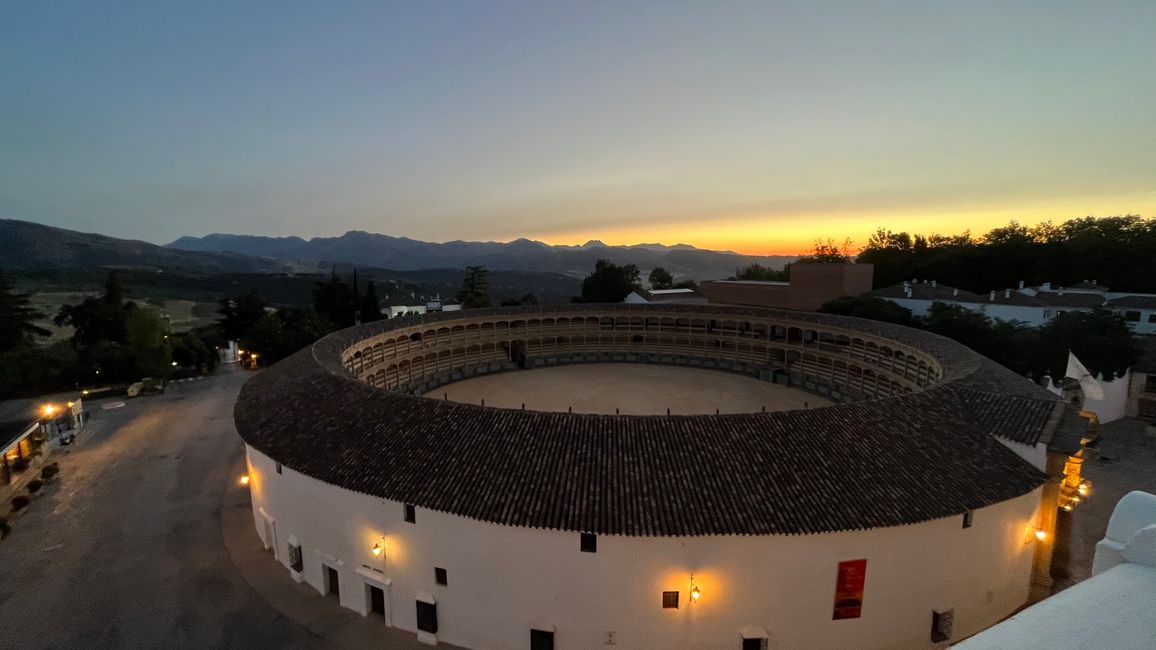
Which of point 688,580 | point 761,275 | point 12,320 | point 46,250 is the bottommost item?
point 688,580

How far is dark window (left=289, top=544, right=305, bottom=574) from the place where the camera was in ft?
57.5

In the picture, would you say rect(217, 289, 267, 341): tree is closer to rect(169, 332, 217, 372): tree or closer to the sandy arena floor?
rect(169, 332, 217, 372): tree

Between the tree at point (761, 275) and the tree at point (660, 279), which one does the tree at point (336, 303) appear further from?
the tree at point (660, 279)

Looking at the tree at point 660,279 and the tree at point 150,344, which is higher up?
the tree at point 660,279

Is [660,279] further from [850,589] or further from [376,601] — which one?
[850,589]

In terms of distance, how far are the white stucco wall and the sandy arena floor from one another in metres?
20.7

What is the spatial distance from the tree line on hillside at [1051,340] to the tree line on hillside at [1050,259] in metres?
30.4

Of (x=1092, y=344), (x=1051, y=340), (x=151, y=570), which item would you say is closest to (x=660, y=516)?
(x=151, y=570)

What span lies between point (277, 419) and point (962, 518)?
21.3 m

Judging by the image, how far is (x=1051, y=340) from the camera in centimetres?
3703

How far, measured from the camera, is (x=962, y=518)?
14531 mm

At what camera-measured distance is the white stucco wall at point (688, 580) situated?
13398 millimetres

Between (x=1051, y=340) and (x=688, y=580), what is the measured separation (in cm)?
3806

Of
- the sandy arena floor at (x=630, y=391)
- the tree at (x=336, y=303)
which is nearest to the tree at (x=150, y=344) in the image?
the tree at (x=336, y=303)
